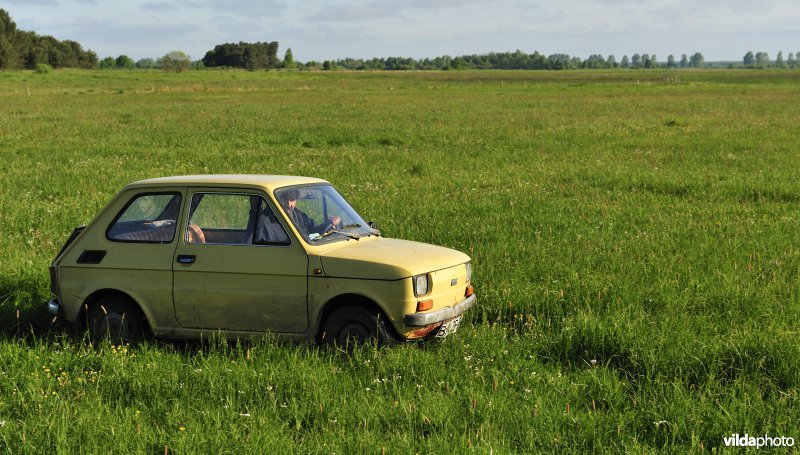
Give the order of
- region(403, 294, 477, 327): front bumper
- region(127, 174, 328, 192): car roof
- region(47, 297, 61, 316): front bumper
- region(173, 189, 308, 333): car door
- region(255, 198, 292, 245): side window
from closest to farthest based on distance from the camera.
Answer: region(403, 294, 477, 327): front bumper, region(173, 189, 308, 333): car door, region(255, 198, 292, 245): side window, region(127, 174, 328, 192): car roof, region(47, 297, 61, 316): front bumper

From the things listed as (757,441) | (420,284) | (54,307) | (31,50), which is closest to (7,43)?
(31,50)

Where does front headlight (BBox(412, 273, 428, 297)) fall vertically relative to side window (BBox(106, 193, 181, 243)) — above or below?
below

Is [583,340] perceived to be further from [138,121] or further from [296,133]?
[138,121]

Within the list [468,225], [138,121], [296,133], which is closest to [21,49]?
[138,121]

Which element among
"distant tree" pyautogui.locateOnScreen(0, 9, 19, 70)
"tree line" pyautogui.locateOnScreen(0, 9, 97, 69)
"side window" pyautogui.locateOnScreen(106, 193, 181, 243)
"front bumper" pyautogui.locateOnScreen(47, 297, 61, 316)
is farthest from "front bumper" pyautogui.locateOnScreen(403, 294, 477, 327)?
"distant tree" pyautogui.locateOnScreen(0, 9, 19, 70)

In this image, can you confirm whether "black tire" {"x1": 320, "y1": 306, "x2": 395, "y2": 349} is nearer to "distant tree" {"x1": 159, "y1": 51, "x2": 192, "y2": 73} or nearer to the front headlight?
the front headlight

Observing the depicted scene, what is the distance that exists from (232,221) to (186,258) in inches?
26.7

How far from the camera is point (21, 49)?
137 m

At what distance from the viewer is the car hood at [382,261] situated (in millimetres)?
6152

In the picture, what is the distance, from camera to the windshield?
6816mm

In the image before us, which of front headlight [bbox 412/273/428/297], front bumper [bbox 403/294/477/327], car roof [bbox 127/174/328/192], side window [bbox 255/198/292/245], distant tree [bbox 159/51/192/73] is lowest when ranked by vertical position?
front bumper [bbox 403/294/477/327]

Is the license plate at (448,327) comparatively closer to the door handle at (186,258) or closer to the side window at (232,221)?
the side window at (232,221)

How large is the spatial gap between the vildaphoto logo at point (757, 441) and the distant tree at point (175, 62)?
175168mm

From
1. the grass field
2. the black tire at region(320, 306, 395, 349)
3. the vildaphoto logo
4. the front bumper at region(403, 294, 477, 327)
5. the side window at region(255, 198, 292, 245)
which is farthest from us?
the side window at region(255, 198, 292, 245)
